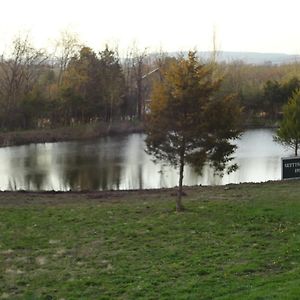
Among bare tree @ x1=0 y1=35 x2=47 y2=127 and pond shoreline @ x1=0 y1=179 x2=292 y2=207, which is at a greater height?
bare tree @ x1=0 y1=35 x2=47 y2=127

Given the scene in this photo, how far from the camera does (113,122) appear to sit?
49.5 metres

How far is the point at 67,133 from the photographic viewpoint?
43781 mm

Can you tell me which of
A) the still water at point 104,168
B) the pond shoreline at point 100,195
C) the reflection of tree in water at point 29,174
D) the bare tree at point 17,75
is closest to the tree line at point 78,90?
the bare tree at point 17,75

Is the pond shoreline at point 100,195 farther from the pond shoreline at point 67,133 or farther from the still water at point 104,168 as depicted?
the pond shoreline at point 67,133

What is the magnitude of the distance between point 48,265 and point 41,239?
183 cm

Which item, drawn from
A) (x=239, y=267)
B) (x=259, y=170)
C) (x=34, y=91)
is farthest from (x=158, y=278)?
(x=34, y=91)

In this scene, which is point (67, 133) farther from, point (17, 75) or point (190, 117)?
point (190, 117)

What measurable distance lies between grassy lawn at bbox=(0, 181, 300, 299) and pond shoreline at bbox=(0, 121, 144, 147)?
26058 mm

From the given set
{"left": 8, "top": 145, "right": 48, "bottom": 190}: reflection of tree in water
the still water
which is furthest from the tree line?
{"left": 8, "top": 145, "right": 48, "bottom": 190}: reflection of tree in water

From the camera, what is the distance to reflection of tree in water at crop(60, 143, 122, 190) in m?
23.4

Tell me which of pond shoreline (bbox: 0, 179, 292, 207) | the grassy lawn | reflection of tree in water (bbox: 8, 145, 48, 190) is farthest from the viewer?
reflection of tree in water (bbox: 8, 145, 48, 190)

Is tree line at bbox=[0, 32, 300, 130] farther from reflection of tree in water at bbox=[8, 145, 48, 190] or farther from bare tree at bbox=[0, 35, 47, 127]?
reflection of tree in water at bbox=[8, 145, 48, 190]

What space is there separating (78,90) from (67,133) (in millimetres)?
5656

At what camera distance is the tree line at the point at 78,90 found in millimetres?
45156
